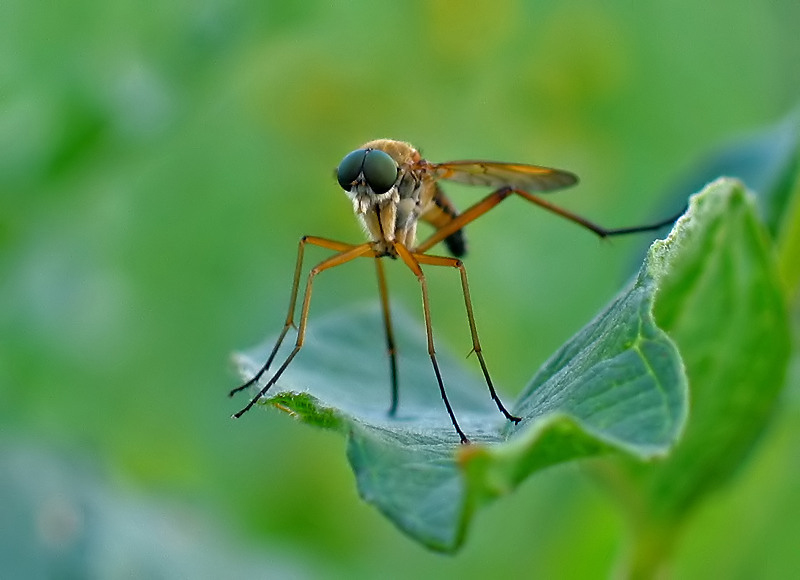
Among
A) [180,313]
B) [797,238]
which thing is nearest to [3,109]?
[180,313]

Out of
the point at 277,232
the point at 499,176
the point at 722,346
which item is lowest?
the point at 722,346

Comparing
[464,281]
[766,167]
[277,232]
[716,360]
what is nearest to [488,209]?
[464,281]

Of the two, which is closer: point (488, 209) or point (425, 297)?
point (425, 297)

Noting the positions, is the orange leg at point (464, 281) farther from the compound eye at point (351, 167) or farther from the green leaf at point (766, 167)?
the green leaf at point (766, 167)

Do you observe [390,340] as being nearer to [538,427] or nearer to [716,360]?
[716,360]

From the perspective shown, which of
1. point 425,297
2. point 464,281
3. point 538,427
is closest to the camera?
point 538,427

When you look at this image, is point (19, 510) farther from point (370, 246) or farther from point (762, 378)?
point (762, 378)
